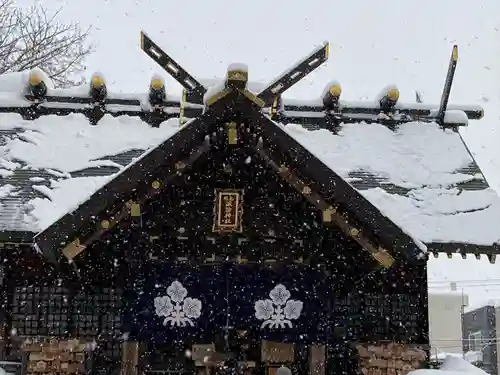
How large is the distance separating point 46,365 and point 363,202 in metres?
4.24

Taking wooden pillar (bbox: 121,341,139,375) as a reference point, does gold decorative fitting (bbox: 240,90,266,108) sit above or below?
above

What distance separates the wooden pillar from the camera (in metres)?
7.62

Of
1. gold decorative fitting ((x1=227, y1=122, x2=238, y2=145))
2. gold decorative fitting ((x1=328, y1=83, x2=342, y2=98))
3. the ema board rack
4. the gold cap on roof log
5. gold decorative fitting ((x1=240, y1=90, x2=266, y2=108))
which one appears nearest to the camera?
the gold cap on roof log

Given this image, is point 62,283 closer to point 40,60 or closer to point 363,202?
point 363,202

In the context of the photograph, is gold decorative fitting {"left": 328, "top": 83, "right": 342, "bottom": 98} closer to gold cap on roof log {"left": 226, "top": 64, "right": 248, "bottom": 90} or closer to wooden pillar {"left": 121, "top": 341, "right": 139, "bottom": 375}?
gold cap on roof log {"left": 226, "top": 64, "right": 248, "bottom": 90}

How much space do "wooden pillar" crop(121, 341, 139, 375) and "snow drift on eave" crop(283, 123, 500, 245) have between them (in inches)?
129

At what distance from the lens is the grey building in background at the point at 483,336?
28188 millimetres

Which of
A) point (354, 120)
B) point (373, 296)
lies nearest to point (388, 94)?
point (354, 120)

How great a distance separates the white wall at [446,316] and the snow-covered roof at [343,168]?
27270mm

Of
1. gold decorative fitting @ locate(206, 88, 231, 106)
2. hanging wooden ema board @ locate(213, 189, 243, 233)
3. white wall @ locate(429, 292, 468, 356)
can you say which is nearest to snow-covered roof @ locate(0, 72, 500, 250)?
hanging wooden ema board @ locate(213, 189, 243, 233)

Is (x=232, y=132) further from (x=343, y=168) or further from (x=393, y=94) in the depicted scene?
(x=393, y=94)

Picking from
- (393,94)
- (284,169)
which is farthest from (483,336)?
(284,169)

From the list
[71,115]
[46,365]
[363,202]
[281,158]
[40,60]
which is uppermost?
[40,60]

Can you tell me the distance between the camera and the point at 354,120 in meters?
11.0
